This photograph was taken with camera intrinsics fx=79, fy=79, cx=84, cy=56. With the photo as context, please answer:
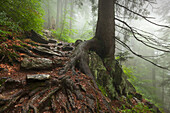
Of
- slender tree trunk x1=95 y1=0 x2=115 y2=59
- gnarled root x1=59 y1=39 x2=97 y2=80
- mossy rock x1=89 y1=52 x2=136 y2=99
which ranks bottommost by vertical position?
mossy rock x1=89 y1=52 x2=136 y2=99

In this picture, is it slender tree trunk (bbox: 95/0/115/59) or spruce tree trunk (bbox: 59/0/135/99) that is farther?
slender tree trunk (bbox: 95/0/115/59)

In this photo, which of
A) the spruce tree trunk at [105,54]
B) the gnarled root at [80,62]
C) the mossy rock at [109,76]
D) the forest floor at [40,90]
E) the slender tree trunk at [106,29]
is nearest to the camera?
the forest floor at [40,90]

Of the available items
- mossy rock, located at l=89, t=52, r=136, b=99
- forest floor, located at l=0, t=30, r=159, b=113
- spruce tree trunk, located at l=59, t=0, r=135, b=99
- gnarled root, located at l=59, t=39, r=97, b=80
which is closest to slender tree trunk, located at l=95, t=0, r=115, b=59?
spruce tree trunk, located at l=59, t=0, r=135, b=99

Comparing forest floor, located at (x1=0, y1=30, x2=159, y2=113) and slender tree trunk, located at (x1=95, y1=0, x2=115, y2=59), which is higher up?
slender tree trunk, located at (x1=95, y1=0, x2=115, y2=59)

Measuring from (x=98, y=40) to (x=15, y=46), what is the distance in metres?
3.79

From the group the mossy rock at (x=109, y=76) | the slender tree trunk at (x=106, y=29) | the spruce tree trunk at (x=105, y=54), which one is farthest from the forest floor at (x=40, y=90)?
the slender tree trunk at (x=106, y=29)

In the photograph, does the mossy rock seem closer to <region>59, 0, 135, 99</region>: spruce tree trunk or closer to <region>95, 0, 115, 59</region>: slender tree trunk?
<region>59, 0, 135, 99</region>: spruce tree trunk

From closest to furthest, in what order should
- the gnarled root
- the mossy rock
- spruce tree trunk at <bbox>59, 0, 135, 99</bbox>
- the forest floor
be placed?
the forest floor
the gnarled root
the mossy rock
spruce tree trunk at <bbox>59, 0, 135, 99</bbox>

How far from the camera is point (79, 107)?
2.07 meters

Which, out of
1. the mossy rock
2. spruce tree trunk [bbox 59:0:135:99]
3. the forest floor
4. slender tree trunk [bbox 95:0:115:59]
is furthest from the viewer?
slender tree trunk [bbox 95:0:115:59]

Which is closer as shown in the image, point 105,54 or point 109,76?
point 109,76

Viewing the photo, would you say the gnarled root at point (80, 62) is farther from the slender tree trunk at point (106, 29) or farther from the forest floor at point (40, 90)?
the slender tree trunk at point (106, 29)

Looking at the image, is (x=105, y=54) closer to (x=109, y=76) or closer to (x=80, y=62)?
(x=109, y=76)

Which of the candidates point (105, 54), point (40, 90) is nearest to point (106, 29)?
point (105, 54)
